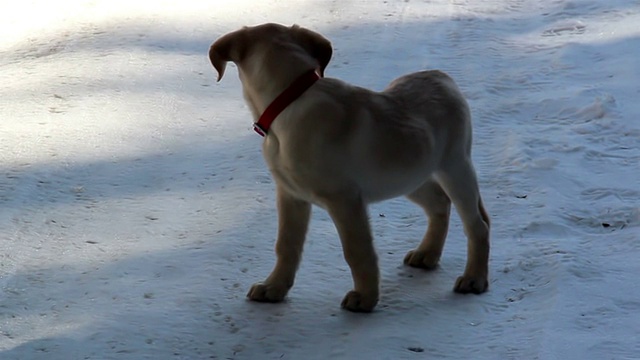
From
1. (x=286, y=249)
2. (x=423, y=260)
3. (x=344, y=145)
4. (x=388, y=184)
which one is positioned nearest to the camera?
(x=344, y=145)

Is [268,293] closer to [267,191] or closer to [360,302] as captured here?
[360,302]

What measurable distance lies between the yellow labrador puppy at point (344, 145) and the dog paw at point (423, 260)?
21cm

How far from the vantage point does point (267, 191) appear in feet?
15.6

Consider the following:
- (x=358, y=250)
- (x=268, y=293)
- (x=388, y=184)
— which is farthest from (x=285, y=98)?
(x=268, y=293)

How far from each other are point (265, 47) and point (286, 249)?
0.73m

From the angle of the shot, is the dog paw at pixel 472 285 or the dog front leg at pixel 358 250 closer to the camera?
the dog front leg at pixel 358 250

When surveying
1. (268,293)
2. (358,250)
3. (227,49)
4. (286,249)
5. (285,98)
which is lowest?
(268,293)

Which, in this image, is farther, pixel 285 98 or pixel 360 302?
pixel 360 302

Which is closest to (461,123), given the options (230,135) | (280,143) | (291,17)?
(280,143)

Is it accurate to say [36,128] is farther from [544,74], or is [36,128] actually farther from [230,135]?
[544,74]

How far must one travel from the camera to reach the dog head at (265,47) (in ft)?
11.6

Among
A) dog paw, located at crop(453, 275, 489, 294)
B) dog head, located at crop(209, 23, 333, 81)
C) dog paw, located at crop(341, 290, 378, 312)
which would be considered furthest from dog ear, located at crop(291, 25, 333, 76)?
dog paw, located at crop(453, 275, 489, 294)

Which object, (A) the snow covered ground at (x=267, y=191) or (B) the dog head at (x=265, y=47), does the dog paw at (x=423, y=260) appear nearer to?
(A) the snow covered ground at (x=267, y=191)

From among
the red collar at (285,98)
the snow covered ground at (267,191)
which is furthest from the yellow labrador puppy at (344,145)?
the snow covered ground at (267,191)
